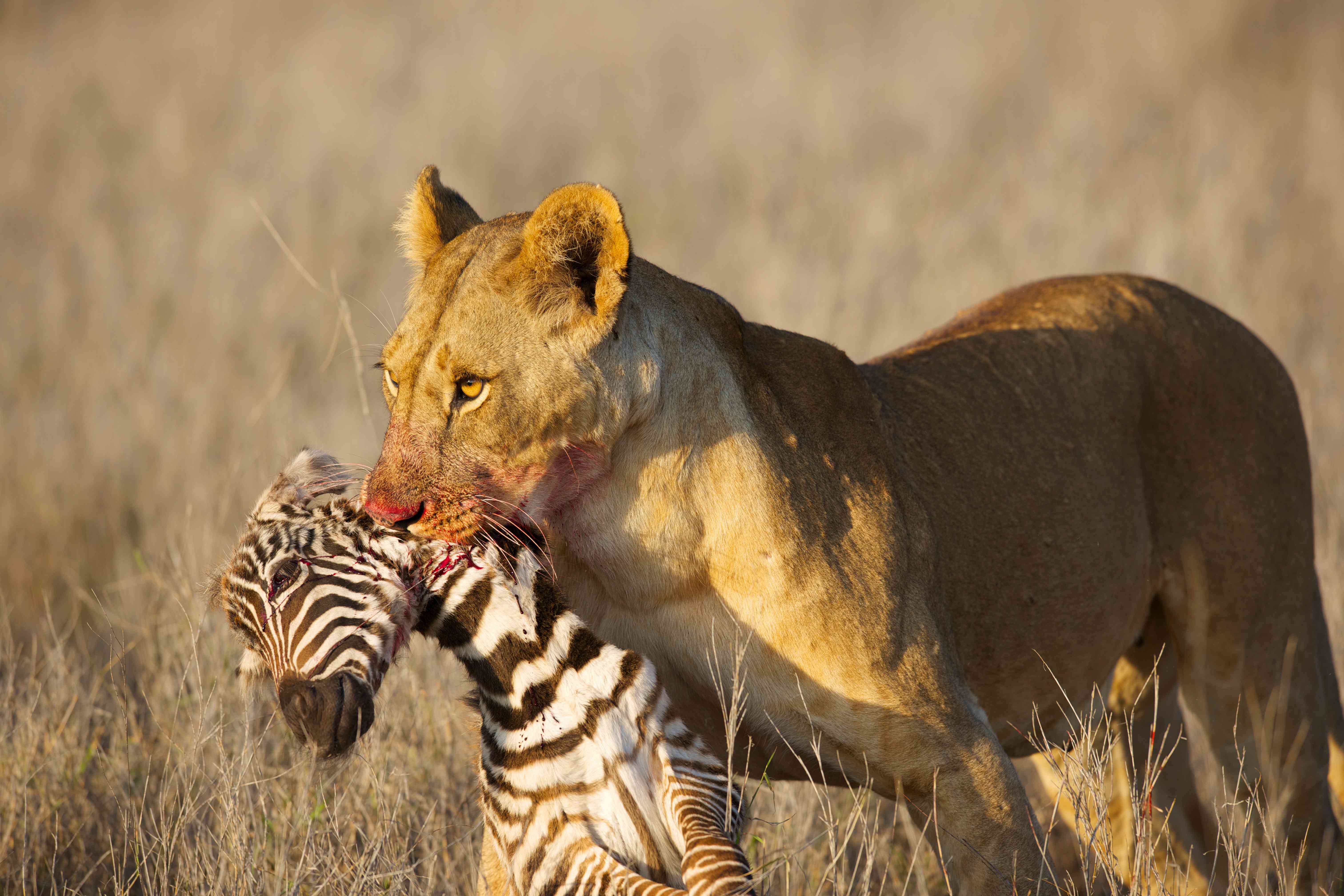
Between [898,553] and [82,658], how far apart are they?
3.82 meters

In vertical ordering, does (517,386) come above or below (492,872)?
above

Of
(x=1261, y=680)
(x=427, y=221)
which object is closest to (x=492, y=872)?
(x=427, y=221)

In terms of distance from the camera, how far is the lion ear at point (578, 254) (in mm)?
2732

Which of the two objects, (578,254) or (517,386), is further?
(578,254)

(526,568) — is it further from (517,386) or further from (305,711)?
(305,711)

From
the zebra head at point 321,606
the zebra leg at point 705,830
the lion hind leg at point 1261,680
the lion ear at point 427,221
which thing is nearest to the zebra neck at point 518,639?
the zebra head at point 321,606

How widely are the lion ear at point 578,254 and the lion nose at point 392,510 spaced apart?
0.50 metres

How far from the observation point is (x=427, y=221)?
333 centimetres

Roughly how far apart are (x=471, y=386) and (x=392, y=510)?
1.00 ft

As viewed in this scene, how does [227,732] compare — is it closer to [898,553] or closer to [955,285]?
[898,553]

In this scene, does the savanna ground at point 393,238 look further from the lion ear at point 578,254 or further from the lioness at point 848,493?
the lion ear at point 578,254

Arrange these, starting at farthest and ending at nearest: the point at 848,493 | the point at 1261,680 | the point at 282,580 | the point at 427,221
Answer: the point at 1261,680 < the point at 427,221 < the point at 848,493 < the point at 282,580

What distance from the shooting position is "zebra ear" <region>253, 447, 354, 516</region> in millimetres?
3070

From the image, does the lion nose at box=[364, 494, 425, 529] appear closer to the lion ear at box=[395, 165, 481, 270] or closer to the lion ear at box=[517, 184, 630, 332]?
the lion ear at box=[517, 184, 630, 332]
